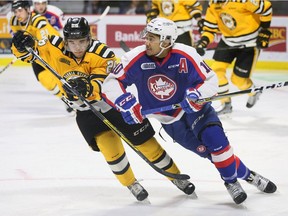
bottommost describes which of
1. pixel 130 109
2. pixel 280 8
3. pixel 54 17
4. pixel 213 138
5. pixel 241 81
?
pixel 280 8

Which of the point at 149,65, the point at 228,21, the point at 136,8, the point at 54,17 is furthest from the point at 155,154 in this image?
the point at 136,8

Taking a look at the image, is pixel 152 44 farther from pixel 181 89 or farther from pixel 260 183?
pixel 260 183

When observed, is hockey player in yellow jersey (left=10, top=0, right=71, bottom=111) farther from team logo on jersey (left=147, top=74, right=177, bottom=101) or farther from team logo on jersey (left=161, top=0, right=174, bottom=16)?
team logo on jersey (left=147, top=74, right=177, bottom=101)

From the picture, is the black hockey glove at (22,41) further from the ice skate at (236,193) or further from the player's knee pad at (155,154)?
the ice skate at (236,193)

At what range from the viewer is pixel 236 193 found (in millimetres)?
3676

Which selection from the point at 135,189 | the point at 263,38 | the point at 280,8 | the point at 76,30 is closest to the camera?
the point at 76,30

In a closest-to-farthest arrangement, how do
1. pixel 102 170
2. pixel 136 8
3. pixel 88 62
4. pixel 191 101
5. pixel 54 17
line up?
pixel 191 101 → pixel 88 62 → pixel 102 170 → pixel 54 17 → pixel 136 8

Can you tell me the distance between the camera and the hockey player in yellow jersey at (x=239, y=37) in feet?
20.4

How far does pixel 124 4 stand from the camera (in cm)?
916

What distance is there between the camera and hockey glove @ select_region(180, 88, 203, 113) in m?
3.54

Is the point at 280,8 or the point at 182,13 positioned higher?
the point at 182,13

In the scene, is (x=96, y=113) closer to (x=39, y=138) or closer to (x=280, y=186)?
(x=280, y=186)

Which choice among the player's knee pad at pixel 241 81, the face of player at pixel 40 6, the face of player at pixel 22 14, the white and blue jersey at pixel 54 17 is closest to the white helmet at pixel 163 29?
the player's knee pad at pixel 241 81

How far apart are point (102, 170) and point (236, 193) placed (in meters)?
1.18
